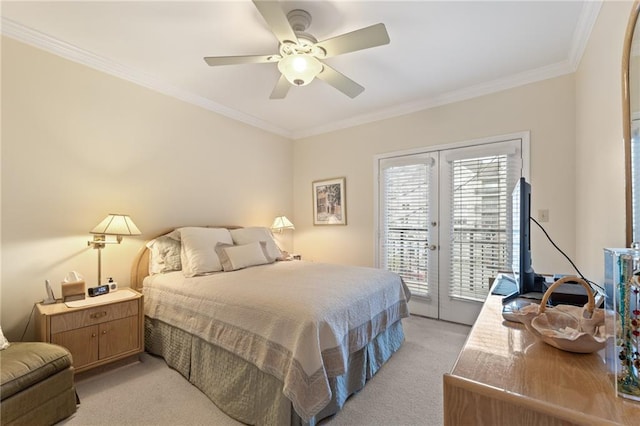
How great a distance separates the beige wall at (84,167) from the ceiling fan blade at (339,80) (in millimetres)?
1880

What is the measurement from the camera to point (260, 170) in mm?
4301

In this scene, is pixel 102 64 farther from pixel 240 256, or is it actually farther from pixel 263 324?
pixel 263 324

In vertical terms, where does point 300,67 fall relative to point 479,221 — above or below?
above

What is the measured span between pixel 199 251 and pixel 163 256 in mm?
389

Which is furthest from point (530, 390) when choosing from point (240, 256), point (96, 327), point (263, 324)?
point (96, 327)

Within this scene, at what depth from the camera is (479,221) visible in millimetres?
3201

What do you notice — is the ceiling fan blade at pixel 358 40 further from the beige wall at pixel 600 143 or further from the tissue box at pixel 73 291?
the tissue box at pixel 73 291

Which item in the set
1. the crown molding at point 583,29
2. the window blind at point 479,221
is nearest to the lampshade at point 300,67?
the crown molding at point 583,29

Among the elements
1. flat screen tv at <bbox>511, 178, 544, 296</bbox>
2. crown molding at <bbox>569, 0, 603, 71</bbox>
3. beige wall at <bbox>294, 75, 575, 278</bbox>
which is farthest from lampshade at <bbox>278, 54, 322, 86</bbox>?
beige wall at <bbox>294, 75, 575, 278</bbox>

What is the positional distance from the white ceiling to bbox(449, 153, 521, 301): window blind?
84 centimetres

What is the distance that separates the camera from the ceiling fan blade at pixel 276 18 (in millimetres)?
1605

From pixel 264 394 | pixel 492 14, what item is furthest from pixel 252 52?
pixel 264 394

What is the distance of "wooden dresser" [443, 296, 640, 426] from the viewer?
2.04ft

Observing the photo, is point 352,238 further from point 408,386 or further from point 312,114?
point 408,386
